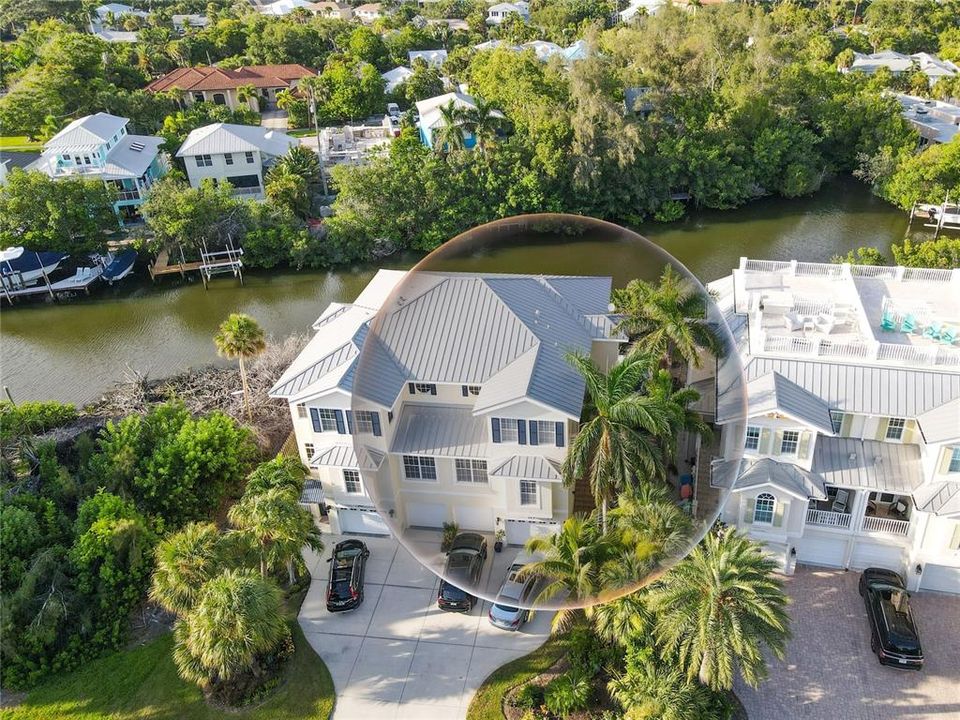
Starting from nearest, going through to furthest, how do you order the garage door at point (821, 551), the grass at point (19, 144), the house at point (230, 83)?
the garage door at point (821, 551) → the grass at point (19, 144) → the house at point (230, 83)

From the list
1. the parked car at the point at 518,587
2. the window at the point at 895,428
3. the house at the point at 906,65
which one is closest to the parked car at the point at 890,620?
the window at the point at 895,428

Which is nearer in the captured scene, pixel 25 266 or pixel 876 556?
pixel 876 556

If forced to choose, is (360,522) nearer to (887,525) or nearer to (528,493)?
(528,493)

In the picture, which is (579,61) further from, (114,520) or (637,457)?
(637,457)

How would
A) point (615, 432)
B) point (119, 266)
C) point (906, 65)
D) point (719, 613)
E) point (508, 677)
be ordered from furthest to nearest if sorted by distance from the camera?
point (906, 65)
point (119, 266)
point (508, 677)
point (719, 613)
point (615, 432)

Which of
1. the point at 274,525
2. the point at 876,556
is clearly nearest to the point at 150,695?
the point at 274,525

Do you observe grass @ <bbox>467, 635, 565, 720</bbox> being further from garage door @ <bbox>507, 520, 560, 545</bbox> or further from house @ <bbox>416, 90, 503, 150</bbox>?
house @ <bbox>416, 90, 503, 150</bbox>
